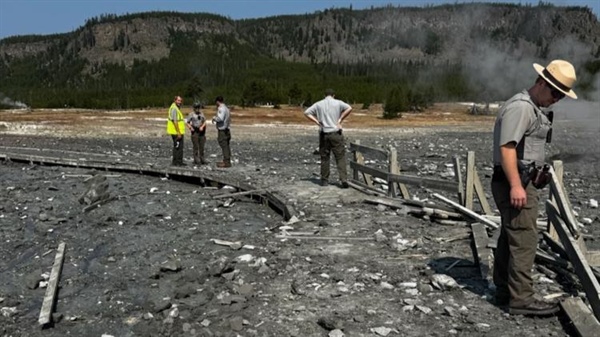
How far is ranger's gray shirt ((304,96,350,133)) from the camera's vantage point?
12055 mm

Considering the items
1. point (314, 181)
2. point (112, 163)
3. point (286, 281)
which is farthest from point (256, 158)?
point (286, 281)

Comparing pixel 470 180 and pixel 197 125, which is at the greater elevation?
pixel 197 125

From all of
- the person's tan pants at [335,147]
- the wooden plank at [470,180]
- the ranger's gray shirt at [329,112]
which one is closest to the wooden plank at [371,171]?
the person's tan pants at [335,147]

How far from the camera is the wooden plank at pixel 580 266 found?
534cm

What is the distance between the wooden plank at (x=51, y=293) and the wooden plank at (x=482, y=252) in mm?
4688

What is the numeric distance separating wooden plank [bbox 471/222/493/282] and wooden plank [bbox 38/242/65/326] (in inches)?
185

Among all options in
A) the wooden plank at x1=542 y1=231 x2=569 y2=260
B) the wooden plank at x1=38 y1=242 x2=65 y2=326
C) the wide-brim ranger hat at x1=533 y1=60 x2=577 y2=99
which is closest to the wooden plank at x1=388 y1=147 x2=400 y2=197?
the wooden plank at x1=542 y1=231 x2=569 y2=260

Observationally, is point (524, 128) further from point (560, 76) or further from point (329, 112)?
point (329, 112)

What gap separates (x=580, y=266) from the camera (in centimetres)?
572

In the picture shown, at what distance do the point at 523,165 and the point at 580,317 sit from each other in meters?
1.40

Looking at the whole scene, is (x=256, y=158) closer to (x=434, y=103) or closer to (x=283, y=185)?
(x=283, y=185)

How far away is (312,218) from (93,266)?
3.54 meters

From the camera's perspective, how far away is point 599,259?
258 inches

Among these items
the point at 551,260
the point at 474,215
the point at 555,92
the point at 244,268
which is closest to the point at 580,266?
the point at 551,260
